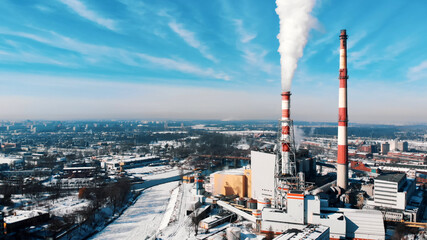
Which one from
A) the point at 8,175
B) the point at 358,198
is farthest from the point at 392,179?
the point at 8,175

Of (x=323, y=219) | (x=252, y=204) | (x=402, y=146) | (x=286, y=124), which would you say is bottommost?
(x=252, y=204)

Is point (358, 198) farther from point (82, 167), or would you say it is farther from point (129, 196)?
point (82, 167)

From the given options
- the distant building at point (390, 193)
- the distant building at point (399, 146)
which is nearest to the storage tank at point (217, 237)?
the distant building at point (390, 193)

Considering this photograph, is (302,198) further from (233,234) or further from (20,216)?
(20,216)

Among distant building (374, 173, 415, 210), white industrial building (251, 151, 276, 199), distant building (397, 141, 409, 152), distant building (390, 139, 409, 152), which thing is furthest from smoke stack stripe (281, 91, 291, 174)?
distant building (397, 141, 409, 152)

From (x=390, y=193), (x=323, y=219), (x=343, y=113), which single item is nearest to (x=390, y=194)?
(x=390, y=193)

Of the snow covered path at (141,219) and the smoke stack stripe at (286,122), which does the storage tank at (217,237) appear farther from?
the smoke stack stripe at (286,122)
